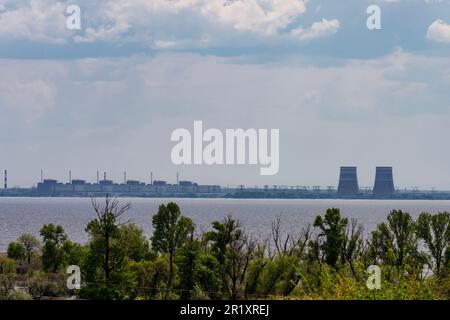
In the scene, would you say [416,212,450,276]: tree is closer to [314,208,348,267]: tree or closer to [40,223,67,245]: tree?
Answer: [314,208,348,267]: tree

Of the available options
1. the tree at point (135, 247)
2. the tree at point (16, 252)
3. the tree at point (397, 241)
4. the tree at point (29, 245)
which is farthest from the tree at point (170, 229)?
the tree at point (16, 252)

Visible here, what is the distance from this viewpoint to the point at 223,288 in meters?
47.4

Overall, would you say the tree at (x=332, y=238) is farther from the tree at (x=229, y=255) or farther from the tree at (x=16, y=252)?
the tree at (x=16, y=252)

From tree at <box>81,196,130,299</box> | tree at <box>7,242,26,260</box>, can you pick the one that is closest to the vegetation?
tree at <box>81,196,130,299</box>

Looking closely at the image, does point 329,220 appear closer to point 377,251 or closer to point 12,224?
point 377,251

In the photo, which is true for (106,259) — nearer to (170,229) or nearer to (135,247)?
(170,229)

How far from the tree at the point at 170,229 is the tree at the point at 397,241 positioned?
13.2m

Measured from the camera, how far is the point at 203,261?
48.2m

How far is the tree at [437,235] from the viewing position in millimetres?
56250

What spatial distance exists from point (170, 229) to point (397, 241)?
53.6 ft

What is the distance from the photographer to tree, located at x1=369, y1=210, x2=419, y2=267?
5338 cm
